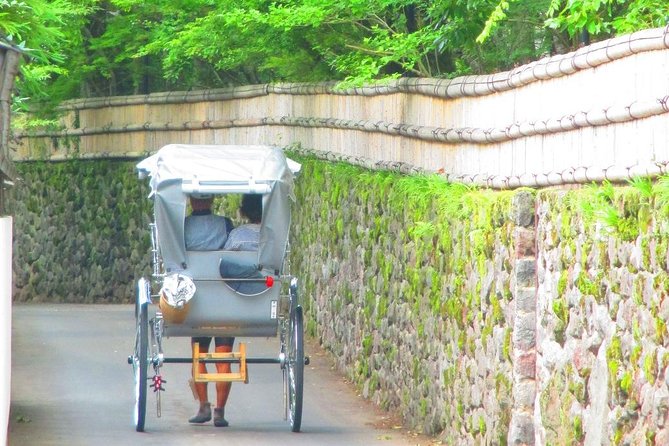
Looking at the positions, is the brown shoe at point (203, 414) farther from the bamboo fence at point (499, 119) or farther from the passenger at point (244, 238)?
the bamboo fence at point (499, 119)

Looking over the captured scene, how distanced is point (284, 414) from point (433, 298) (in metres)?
2.50

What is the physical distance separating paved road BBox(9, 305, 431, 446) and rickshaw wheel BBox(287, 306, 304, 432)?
185 mm

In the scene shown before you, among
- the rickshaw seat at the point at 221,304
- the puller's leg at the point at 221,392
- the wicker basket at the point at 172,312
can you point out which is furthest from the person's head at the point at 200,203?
the puller's leg at the point at 221,392

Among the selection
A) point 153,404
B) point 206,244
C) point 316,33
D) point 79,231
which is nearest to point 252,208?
point 206,244

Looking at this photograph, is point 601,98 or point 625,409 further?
point 601,98

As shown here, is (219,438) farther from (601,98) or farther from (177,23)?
(177,23)

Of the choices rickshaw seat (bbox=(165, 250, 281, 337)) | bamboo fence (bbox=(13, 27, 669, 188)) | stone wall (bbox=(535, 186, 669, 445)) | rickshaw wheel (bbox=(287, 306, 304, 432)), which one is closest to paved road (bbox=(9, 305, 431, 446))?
rickshaw wheel (bbox=(287, 306, 304, 432))

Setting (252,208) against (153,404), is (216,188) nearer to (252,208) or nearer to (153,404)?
(252,208)

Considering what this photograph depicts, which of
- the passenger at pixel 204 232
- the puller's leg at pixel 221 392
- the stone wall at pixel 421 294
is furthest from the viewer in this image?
the puller's leg at pixel 221 392

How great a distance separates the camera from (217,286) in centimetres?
1288

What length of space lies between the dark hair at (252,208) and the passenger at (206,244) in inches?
16.7

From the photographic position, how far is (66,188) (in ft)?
97.0

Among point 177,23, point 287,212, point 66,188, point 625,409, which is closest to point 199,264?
point 287,212

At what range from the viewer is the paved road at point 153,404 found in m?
12.9
